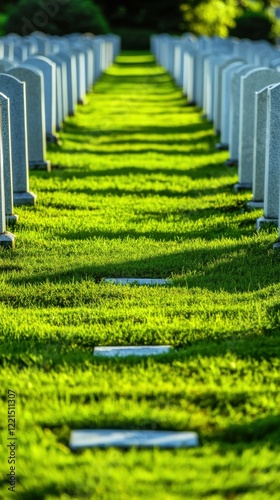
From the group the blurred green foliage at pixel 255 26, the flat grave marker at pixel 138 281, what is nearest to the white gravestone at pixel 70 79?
the flat grave marker at pixel 138 281

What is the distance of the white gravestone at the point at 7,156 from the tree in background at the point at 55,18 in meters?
44.2

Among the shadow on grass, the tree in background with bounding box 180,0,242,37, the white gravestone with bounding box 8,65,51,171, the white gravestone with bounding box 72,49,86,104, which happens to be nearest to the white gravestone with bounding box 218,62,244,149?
the white gravestone with bounding box 8,65,51,171

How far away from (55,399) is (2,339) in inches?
42.5

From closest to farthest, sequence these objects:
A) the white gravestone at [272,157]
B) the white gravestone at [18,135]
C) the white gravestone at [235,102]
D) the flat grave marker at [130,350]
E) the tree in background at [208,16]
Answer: the flat grave marker at [130,350] → the white gravestone at [272,157] → the white gravestone at [18,135] → the white gravestone at [235,102] → the tree in background at [208,16]

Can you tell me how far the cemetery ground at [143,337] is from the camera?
4039 millimetres

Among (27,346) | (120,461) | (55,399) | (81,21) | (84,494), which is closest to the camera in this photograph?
(84,494)

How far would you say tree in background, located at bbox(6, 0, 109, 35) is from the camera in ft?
172

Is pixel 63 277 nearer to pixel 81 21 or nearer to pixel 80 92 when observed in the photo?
pixel 80 92

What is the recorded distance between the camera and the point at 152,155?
14.5m

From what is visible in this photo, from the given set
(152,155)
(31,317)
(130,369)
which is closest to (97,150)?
(152,155)

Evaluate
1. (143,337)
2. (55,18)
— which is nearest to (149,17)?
(55,18)

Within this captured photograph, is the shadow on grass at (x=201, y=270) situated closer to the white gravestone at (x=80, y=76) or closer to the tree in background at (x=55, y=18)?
the white gravestone at (x=80, y=76)

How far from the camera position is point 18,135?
32.9 feet

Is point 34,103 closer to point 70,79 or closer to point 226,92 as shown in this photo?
point 226,92
